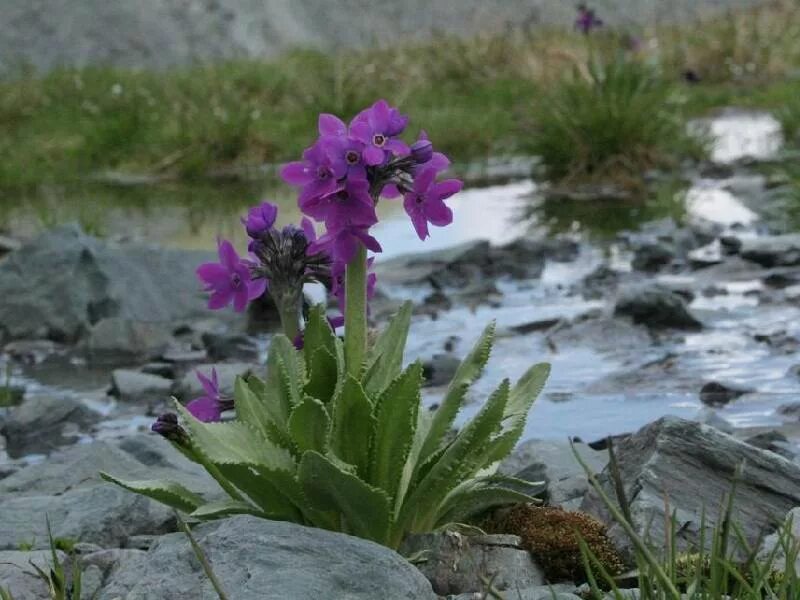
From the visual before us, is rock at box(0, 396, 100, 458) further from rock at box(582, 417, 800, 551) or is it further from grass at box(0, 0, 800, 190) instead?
grass at box(0, 0, 800, 190)

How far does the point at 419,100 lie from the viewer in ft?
57.3

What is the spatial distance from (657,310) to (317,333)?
3450 mm

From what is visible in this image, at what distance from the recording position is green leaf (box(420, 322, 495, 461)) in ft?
10.1

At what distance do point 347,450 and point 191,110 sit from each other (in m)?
12.3

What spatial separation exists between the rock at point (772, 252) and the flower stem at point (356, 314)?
5.01 metres

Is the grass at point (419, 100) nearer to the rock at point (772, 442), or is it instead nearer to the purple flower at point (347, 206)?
the rock at point (772, 442)

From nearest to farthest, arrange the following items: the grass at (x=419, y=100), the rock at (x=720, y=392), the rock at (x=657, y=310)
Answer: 1. the rock at (x=720, y=392)
2. the rock at (x=657, y=310)
3. the grass at (x=419, y=100)

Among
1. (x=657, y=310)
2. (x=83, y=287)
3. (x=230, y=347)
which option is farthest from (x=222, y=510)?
(x=83, y=287)

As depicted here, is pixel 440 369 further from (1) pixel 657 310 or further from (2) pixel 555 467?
(2) pixel 555 467

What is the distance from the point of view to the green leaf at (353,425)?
2.88 meters

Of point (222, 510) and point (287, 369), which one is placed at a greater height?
point (287, 369)

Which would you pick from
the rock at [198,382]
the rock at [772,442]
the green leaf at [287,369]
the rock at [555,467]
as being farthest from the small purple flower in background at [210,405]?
the rock at [198,382]

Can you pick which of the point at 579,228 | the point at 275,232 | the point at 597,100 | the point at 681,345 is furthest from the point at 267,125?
the point at 275,232

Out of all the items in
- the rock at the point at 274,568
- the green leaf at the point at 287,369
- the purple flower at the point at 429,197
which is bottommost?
the rock at the point at 274,568
